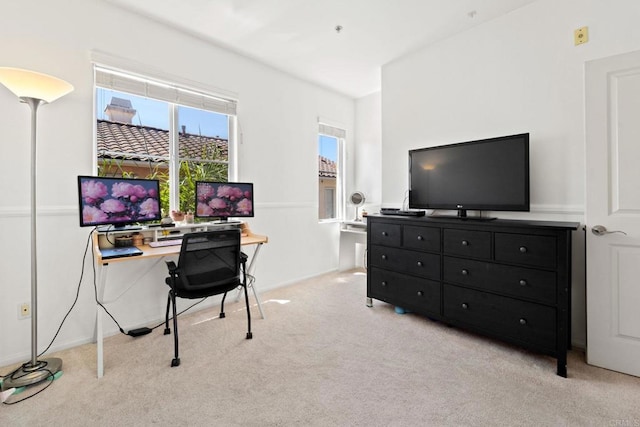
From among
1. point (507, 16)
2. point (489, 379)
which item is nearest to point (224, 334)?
point (489, 379)

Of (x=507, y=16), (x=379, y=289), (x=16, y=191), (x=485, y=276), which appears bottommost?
(x=379, y=289)

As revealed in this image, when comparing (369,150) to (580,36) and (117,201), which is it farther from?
(117,201)

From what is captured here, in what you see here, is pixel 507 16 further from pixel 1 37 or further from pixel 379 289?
pixel 1 37

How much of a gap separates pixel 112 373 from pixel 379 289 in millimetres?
2308

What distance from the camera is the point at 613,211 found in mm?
1981

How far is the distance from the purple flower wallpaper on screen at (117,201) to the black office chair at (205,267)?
1.84 feet

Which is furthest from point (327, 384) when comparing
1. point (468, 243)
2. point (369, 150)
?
point (369, 150)

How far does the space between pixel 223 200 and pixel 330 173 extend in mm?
2171

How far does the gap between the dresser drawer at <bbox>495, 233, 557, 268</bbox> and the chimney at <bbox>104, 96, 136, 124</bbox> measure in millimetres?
3315

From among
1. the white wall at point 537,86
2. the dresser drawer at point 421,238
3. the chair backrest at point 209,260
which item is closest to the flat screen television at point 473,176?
the white wall at point 537,86

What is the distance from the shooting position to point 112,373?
6.51ft

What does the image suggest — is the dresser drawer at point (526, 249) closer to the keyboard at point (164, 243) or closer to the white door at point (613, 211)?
the white door at point (613, 211)

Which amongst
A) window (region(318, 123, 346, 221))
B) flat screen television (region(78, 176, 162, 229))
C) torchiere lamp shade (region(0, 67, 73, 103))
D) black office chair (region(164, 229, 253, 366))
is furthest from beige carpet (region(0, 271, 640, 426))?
window (region(318, 123, 346, 221))

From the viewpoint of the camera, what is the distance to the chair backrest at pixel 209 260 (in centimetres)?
218
